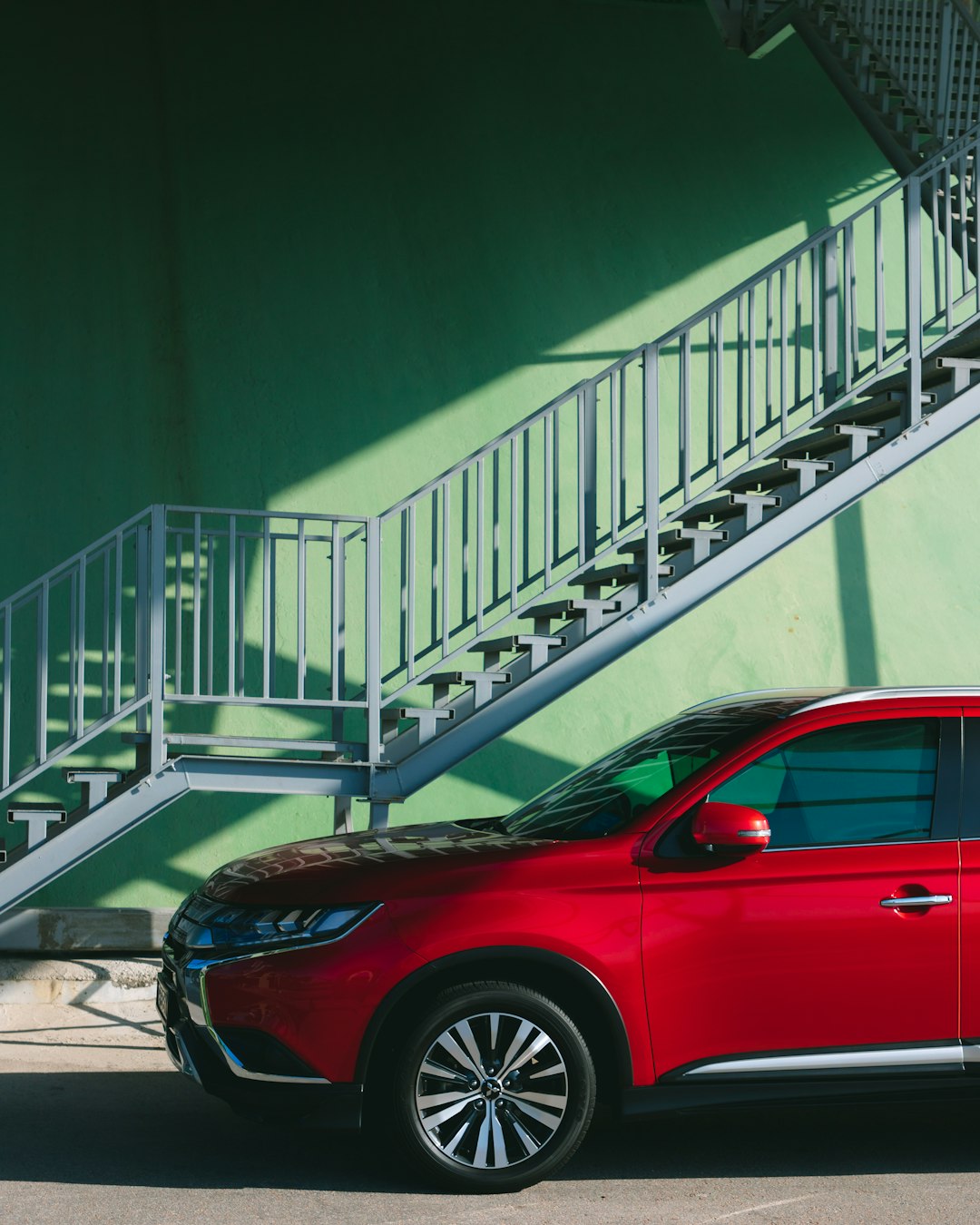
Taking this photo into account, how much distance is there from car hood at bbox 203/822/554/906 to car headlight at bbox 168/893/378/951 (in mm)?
31

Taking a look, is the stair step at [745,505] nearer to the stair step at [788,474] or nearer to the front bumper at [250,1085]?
the stair step at [788,474]

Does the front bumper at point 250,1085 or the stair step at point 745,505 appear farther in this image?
the stair step at point 745,505

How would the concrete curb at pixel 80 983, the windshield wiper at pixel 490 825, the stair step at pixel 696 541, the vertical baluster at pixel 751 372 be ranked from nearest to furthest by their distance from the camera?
the windshield wiper at pixel 490 825, the vertical baluster at pixel 751 372, the stair step at pixel 696 541, the concrete curb at pixel 80 983

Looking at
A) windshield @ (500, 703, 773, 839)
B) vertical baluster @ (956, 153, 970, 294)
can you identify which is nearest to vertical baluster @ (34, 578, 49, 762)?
windshield @ (500, 703, 773, 839)

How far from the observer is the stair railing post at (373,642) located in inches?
288

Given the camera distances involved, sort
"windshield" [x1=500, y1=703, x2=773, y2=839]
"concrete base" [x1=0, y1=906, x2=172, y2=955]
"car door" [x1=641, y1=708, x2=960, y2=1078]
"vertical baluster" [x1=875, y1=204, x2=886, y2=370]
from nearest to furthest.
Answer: "car door" [x1=641, y1=708, x2=960, y2=1078] → "windshield" [x1=500, y1=703, x2=773, y2=839] → "vertical baluster" [x1=875, y1=204, x2=886, y2=370] → "concrete base" [x1=0, y1=906, x2=172, y2=955]

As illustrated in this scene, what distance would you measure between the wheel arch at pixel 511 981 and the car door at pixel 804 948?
132 mm

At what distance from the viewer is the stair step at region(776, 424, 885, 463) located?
7801 millimetres

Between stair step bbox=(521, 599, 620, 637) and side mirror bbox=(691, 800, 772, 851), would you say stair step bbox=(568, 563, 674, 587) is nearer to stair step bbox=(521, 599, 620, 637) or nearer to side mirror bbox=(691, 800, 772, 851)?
stair step bbox=(521, 599, 620, 637)

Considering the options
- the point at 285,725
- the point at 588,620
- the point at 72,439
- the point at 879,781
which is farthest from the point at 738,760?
the point at 72,439

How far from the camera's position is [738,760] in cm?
504

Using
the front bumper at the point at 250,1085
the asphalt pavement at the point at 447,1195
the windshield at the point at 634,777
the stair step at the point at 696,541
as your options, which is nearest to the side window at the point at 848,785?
the windshield at the point at 634,777

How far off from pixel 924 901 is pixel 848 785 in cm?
46

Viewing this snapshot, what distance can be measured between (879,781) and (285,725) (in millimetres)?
5337
